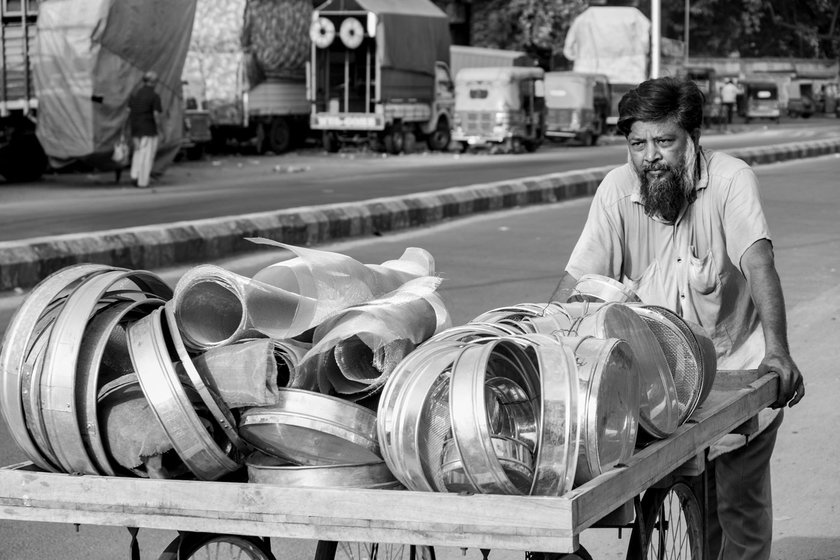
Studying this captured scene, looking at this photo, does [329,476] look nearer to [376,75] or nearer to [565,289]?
[565,289]

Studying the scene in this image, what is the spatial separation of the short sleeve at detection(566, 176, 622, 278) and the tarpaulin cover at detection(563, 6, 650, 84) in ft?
119

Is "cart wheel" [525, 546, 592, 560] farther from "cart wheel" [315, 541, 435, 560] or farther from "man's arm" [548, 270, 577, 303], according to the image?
"man's arm" [548, 270, 577, 303]

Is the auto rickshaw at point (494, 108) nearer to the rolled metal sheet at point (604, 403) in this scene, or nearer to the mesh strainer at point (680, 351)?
the mesh strainer at point (680, 351)

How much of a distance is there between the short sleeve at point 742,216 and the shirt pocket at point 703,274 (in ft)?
0.21

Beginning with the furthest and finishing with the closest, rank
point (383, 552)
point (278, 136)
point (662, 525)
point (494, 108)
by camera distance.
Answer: point (494, 108) → point (278, 136) → point (383, 552) → point (662, 525)

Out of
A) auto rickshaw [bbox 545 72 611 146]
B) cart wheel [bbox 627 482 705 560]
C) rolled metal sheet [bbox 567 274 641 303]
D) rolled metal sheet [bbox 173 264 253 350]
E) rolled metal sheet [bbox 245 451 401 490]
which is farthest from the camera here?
auto rickshaw [bbox 545 72 611 146]

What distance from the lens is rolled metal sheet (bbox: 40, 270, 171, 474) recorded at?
266cm

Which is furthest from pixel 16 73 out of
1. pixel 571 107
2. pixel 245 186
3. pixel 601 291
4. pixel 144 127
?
A: pixel 571 107

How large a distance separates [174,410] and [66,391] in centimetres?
22

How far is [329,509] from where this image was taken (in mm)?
2467

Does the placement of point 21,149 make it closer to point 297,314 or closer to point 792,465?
point 792,465

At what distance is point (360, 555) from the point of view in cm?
360

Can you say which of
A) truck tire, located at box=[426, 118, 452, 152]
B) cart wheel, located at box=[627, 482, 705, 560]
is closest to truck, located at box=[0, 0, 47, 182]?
truck tire, located at box=[426, 118, 452, 152]

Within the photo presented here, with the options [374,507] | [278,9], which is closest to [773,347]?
[374,507]
